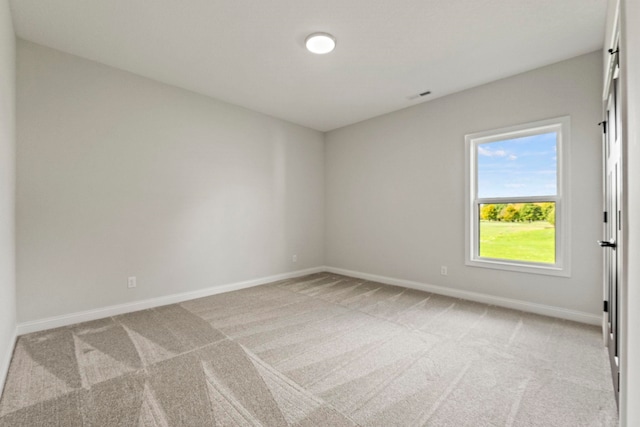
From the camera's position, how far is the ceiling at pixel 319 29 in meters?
2.29

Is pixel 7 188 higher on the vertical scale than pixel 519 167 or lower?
lower

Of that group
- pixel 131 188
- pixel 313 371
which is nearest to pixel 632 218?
pixel 313 371

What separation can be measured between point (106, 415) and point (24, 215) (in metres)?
2.22

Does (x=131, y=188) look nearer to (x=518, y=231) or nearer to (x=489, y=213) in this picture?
(x=489, y=213)

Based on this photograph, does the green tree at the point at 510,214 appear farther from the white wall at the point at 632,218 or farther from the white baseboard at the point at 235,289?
the white wall at the point at 632,218

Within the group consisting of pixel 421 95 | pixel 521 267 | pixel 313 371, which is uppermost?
pixel 421 95

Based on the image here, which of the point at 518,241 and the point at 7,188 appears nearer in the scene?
the point at 7,188

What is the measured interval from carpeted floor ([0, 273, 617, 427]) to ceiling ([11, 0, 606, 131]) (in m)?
2.79

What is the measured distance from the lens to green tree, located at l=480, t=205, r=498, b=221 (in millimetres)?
3635

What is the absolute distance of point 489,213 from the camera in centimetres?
368

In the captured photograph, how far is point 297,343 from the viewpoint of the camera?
2516mm

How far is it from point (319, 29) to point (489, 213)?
2981mm

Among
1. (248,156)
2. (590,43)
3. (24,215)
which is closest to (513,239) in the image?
(590,43)

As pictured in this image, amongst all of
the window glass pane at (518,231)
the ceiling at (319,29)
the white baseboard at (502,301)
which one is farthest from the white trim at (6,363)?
the window glass pane at (518,231)
